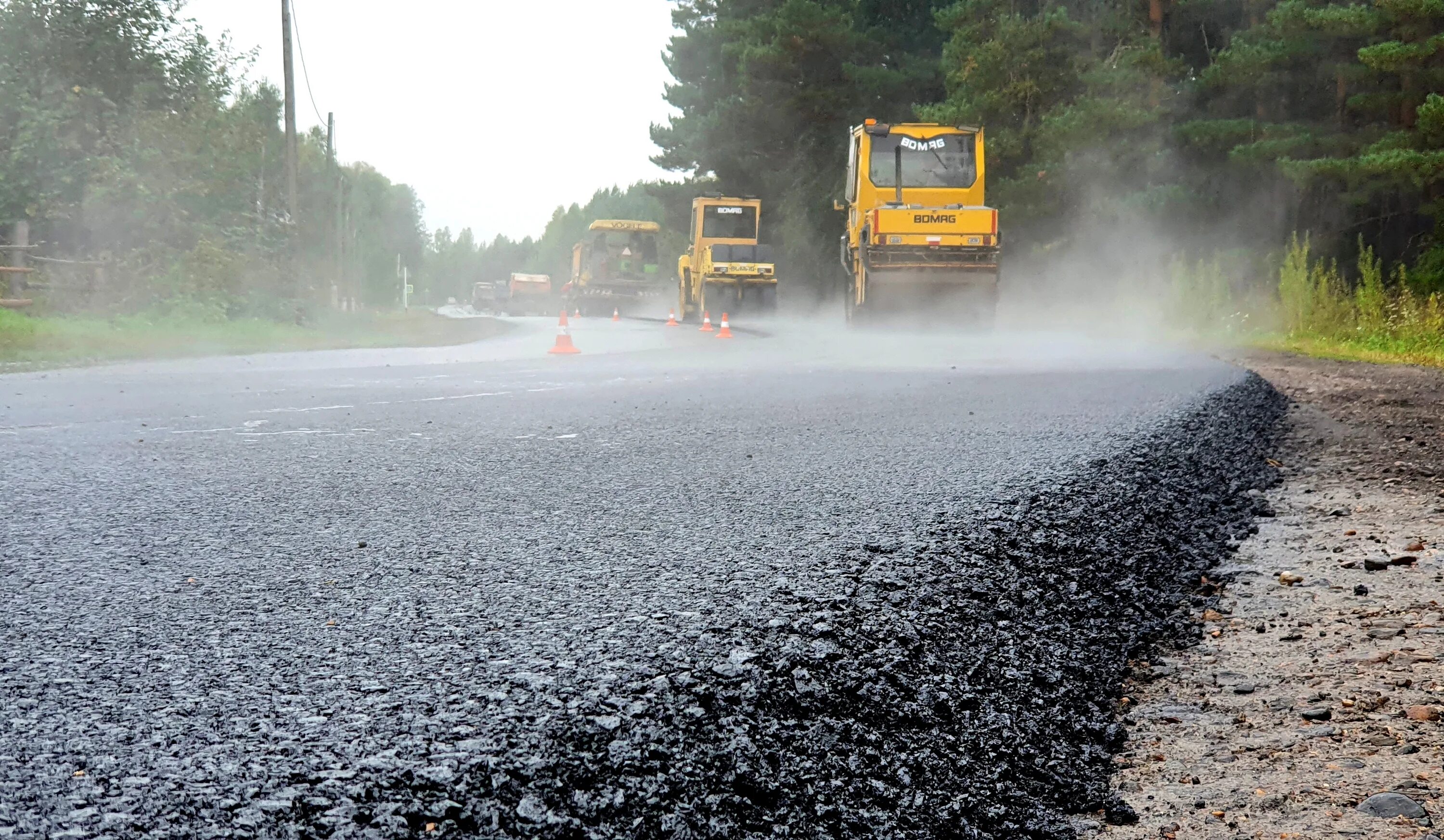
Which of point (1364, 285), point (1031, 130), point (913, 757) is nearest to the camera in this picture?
point (913, 757)

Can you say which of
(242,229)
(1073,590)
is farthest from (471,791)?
(242,229)

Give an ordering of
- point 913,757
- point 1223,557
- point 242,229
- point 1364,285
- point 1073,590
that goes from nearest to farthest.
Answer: point 913,757 → point 1073,590 → point 1223,557 → point 1364,285 → point 242,229

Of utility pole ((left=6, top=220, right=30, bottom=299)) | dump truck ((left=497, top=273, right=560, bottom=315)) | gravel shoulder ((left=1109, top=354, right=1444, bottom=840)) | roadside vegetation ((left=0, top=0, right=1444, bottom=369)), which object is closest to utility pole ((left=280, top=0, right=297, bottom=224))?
roadside vegetation ((left=0, top=0, right=1444, bottom=369))

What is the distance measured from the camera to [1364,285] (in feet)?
53.8

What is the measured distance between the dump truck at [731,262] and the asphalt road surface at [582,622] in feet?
72.9

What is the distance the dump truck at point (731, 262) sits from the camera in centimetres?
2850

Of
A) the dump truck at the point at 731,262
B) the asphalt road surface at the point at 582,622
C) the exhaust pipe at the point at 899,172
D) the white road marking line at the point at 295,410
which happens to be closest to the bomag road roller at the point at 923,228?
the exhaust pipe at the point at 899,172

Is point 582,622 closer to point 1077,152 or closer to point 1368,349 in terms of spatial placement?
point 1368,349

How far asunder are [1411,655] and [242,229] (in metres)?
24.8

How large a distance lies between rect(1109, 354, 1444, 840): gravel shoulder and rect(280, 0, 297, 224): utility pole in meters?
24.4

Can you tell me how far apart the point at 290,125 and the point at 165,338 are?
34.0 ft

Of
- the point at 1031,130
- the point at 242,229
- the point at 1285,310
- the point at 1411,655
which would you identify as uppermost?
the point at 1031,130

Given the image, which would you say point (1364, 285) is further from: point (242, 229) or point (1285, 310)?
point (242, 229)

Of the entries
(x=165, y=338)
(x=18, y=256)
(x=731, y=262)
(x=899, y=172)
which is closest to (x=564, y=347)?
(x=165, y=338)
